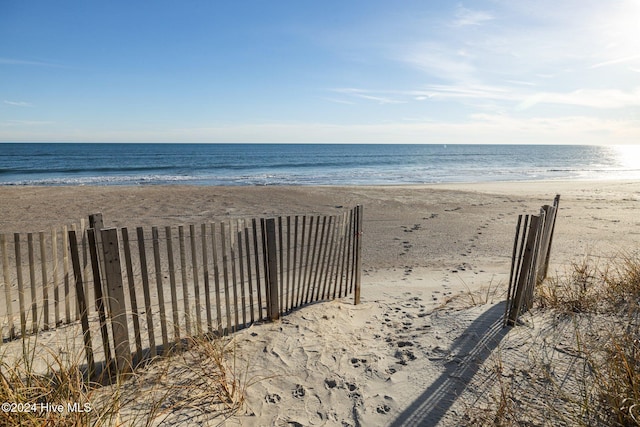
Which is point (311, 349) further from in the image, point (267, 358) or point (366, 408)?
point (366, 408)

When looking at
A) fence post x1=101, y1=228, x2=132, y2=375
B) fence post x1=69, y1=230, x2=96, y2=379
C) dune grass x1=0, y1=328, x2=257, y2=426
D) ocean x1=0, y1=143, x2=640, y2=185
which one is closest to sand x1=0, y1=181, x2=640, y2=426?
dune grass x1=0, y1=328, x2=257, y2=426

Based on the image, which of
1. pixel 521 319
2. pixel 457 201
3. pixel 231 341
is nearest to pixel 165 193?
pixel 457 201

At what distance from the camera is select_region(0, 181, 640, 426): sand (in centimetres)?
351

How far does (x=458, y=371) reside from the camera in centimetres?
387

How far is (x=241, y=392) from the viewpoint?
3566 mm

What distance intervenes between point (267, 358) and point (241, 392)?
0.73 m

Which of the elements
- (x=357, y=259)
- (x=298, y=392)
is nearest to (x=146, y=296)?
(x=298, y=392)

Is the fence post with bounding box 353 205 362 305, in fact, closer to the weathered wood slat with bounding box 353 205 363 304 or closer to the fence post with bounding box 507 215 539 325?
the weathered wood slat with bounding box 353 205 363 304

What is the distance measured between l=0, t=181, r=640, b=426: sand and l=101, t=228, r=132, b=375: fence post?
95cm

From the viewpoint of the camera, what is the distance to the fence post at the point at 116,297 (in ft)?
11.6

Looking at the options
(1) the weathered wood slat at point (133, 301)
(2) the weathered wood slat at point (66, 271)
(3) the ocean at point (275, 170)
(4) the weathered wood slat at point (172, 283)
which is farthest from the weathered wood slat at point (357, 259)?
(3) the ocean at point (275, 170)

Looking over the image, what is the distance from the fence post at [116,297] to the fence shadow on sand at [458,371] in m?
2.54

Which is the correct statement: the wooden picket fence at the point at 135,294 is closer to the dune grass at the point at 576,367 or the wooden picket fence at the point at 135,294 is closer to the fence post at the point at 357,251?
the fence post at the point at 357,251

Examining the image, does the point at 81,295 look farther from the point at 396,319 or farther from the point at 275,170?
the point at 275,170
